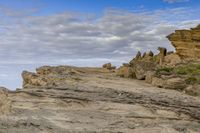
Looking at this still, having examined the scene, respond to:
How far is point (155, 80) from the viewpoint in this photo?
107ft

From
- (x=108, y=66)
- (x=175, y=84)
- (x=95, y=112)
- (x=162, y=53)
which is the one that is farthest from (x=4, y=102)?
(x=162, y=53)

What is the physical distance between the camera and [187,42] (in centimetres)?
5109

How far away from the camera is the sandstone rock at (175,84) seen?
3019 cm

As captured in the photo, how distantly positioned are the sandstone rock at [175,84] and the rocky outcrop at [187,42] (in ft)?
59.8

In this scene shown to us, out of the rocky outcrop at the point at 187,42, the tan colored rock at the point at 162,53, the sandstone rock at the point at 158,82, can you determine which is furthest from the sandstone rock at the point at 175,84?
the tan colored rock at the point at 162,53

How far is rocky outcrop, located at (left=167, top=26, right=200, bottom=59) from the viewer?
49.0 metres

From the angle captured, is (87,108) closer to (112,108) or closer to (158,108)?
(112,108)

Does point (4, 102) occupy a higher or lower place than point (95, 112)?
higher

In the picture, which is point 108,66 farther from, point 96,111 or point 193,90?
point 96,111

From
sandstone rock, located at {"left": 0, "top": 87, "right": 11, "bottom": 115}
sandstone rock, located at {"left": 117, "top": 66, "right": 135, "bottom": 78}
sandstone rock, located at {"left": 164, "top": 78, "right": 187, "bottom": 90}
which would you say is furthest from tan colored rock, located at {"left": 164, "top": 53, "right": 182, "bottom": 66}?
sandstone rock, located at {"left": 0, "top": 87, "right": 11, "bottom": 115}

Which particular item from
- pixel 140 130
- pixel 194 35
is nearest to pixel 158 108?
pixel 140 130

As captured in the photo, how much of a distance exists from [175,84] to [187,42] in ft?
71.3

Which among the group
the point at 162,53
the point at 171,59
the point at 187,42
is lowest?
the point at 171,59

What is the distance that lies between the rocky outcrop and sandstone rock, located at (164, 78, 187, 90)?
18229 mm
